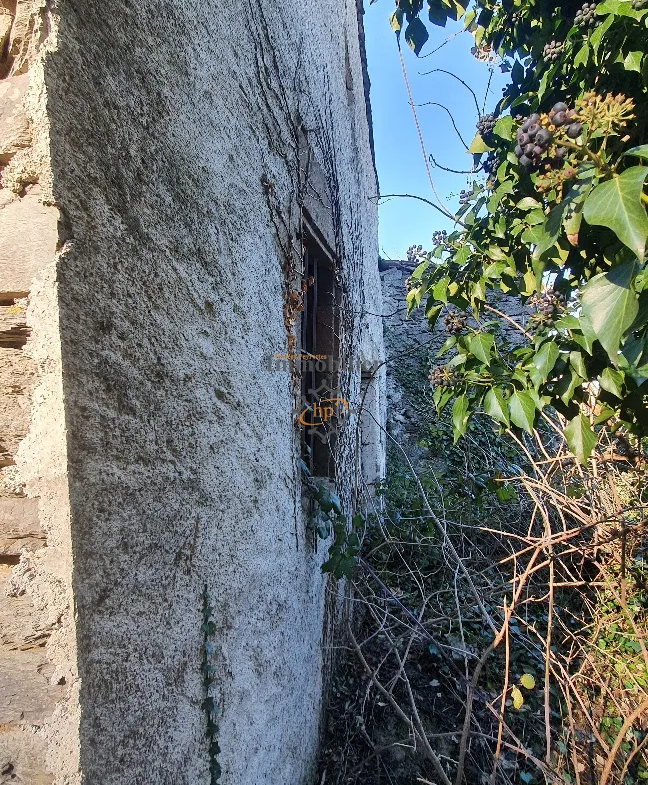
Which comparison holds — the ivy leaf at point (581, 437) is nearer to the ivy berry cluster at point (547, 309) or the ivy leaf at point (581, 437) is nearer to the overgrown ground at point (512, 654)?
the ivy berry cluster at point (547, 309)

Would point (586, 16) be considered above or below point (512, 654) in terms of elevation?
above

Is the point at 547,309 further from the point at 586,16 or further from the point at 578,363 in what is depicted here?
the point at 586,16

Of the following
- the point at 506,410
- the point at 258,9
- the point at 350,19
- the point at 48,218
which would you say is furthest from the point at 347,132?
the point at 48,218

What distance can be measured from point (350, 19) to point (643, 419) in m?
4.65

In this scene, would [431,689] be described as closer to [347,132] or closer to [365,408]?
[365,408]

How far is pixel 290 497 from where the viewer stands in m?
1.92

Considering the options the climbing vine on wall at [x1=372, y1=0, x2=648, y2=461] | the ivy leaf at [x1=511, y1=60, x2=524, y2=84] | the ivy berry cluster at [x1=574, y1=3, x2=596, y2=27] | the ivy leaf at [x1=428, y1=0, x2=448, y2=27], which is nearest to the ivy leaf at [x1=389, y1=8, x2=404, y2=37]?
the climbing vine on wall at [x1=372, y1=0, x2=648, y2=461]

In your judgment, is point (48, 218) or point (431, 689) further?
point (431, 689)

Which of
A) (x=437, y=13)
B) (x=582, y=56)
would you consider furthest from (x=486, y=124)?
(x=437, y=13)

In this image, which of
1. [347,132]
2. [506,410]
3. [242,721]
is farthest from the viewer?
[347,132]

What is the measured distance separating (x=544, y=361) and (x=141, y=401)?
1.22 metres

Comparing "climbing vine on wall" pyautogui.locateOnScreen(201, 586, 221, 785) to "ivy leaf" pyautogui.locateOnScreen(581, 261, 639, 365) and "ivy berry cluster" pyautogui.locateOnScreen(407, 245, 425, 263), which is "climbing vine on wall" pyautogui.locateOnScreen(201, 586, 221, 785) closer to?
"ivy leaf" pyautogui.locateOnScreen(581, 261, 639, 365)

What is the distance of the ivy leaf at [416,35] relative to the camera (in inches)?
84.7

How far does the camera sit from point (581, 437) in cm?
150
